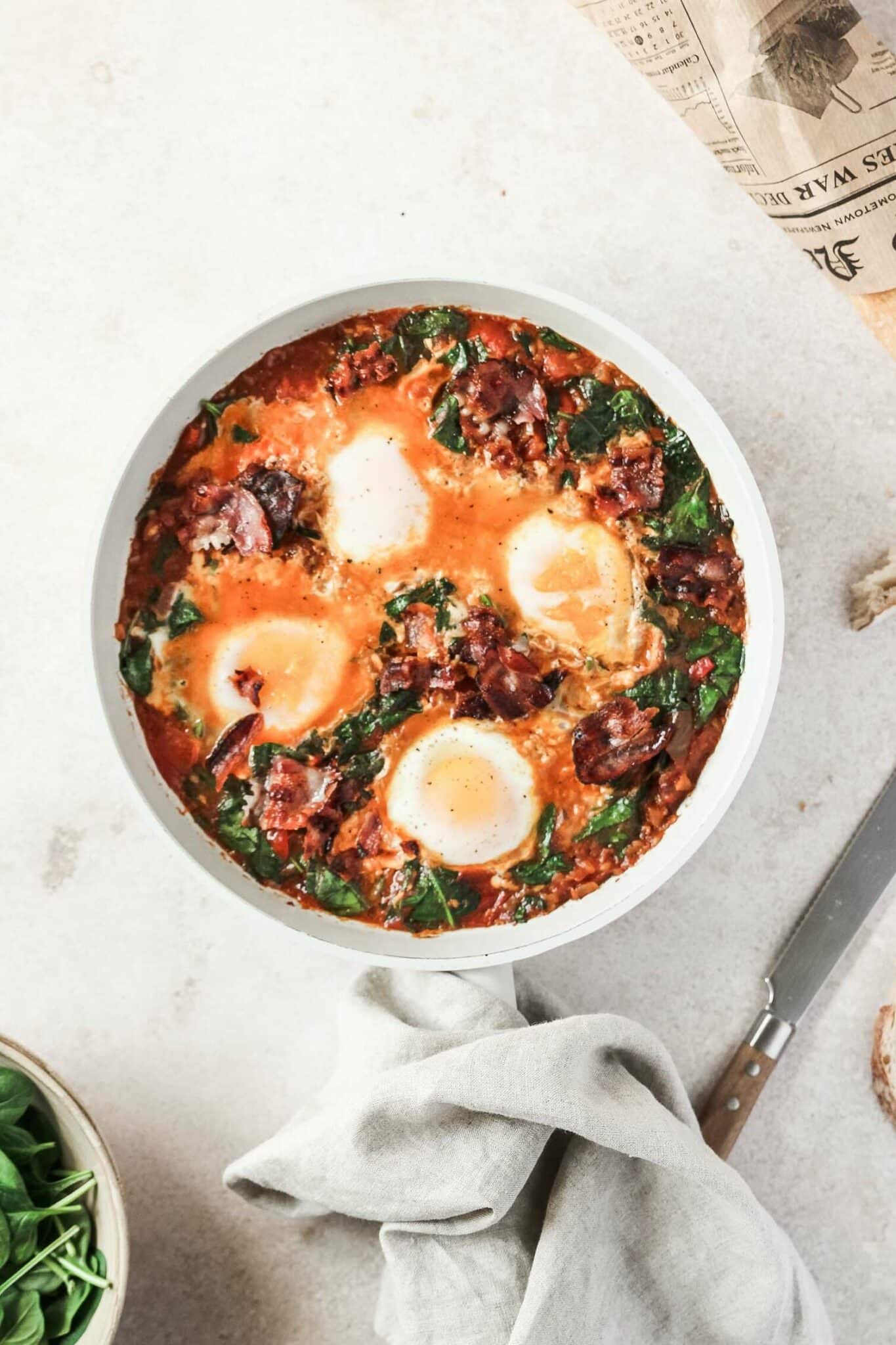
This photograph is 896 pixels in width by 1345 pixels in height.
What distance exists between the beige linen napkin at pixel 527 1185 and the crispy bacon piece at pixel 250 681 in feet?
3.13

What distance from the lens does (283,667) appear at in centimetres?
301

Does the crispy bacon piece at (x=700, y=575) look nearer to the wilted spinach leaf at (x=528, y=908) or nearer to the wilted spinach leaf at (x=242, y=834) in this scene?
the wilted spinach leaf at (x=528, y=908)

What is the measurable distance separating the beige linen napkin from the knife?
0.97ft

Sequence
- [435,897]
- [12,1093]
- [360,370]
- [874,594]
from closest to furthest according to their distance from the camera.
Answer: [12,1093] → [360,370] → [435,897] → [874,594]

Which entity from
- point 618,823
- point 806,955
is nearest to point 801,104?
point 618,823

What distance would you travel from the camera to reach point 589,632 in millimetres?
3055

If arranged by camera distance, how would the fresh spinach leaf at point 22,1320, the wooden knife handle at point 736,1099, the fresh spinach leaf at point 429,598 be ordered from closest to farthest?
the fresh spinach leaf at point 22,1320
the fresh spinach leaf at point 429,598
the wooden knife handle at point 736,1099

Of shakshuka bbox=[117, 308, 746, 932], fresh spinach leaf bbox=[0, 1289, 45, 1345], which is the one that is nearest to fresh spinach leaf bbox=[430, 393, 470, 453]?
shakshuka bbox=[117, 308, 746, 932]

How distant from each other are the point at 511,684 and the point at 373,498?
2.10 feet

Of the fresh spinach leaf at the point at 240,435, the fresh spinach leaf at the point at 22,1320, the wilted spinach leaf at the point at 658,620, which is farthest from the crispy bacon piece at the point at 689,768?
the fresh spinach leaf at the point at 22,1320

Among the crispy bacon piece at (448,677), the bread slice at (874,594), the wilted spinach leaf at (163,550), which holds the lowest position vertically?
the wilted spinach leaf at (163,550)

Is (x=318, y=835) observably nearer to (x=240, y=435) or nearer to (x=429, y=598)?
(x=429, y=598)

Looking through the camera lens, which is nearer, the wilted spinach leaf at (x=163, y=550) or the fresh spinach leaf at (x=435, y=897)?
the wilted spinach leaf at (x=163, y=550)

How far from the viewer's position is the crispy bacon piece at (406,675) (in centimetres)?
299
